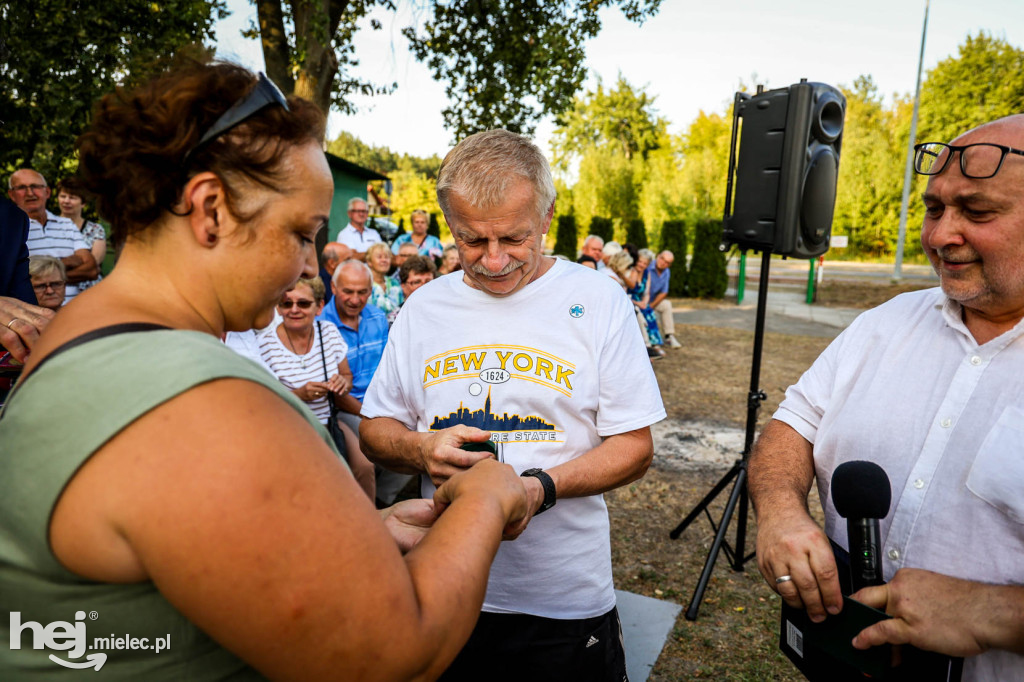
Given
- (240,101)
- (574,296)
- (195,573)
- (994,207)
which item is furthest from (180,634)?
(994,207)

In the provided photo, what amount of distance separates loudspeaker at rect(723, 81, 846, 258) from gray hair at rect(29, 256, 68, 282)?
199 inches

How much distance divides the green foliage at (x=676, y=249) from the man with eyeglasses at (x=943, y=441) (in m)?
18.6

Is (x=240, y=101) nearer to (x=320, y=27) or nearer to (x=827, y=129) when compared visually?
(x=827, y=129)

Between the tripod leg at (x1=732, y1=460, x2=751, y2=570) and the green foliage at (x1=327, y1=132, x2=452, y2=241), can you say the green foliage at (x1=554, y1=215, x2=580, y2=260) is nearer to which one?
the green foliage at (x1=327, y1=132, x2=452, y2=241)

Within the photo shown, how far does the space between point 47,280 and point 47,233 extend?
167cm

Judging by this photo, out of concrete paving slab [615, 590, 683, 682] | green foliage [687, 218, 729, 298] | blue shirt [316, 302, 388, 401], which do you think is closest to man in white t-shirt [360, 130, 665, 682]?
concrete paving slab [615, 590, 683, 682]

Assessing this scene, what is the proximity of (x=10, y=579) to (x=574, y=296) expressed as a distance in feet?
4.86

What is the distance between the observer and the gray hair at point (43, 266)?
14.6 feet

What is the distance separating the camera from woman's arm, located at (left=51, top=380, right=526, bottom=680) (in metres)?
0.74

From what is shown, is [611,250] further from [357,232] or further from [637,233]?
[637,233]

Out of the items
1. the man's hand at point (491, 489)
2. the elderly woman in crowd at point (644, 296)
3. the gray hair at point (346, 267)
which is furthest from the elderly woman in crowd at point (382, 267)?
the man's hand at point (491, 489)

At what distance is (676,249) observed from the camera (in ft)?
66.2

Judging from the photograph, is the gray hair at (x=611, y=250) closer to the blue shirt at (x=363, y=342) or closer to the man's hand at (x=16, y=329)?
the blue shirt at (x=363, y=342)

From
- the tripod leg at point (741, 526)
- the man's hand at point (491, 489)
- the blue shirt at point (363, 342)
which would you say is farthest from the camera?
the blue shirt at point (363, 342)
